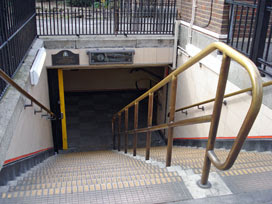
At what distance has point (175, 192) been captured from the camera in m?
1.99

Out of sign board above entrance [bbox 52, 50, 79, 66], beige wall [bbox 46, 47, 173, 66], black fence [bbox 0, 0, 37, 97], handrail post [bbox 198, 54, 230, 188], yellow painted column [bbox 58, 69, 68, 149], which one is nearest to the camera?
handrail post [bbox 198, 54, 230, 188]

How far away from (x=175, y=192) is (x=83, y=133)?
7100 mm

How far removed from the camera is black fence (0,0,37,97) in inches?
138

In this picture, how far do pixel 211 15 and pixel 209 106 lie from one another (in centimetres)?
160

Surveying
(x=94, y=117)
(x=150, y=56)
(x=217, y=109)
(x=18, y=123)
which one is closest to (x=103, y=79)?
(x=94, y=117)

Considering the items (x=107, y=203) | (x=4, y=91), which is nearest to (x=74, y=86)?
(x=4, y=91)

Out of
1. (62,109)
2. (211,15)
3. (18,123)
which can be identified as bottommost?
(62,109)

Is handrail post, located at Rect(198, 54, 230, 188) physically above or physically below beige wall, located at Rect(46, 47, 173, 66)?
above

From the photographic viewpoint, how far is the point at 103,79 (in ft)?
38.6

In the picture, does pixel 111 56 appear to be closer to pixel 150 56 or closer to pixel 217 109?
pixel 150 56

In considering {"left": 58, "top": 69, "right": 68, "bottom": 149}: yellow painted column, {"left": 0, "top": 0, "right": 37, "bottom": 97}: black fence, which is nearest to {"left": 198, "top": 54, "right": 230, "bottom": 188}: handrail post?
{"left": 0, "top": 0, "right": 37, "bottom": 97}: black fence

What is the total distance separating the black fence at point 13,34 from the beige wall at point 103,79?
19.8 ft

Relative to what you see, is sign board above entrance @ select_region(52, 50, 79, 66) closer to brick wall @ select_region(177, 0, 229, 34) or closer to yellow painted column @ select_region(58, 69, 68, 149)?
yellow painted column @ select_region(58, 69, 68, 149)

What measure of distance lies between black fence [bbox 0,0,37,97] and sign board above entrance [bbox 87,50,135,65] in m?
1.51
